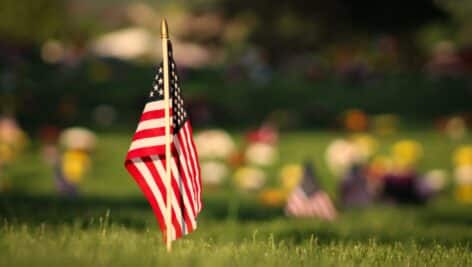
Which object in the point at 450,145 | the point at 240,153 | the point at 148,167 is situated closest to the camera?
the point at 148,167

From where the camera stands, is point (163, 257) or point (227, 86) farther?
point (227, 86)

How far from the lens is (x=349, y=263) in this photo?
5590 millimetres

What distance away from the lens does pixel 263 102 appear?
83.6 feet

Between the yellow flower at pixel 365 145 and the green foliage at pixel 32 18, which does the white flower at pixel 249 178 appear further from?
the green foliage at pixel 32 18

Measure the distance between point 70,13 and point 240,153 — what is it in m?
19.2

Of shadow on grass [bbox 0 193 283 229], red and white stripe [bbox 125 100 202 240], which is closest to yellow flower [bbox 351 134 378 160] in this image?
shadow on grass [bbox 0 193 283 229]

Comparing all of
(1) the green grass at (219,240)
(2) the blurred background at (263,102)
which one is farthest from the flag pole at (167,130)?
(2) the blurred background at (263,102)

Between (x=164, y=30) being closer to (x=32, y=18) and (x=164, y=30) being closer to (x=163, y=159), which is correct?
(x=163, y=159)

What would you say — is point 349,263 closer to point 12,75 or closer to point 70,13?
point 12,75

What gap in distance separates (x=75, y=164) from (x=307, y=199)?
27.0 feet

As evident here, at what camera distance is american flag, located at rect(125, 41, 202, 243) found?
5.73m

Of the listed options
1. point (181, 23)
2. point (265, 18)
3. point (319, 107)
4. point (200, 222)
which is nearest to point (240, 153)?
point (319, 107)

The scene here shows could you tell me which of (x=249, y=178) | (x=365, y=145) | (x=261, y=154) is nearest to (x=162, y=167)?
(x=249, y=178)

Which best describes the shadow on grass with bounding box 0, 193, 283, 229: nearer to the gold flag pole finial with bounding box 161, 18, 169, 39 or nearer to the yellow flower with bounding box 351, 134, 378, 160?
the gold flag pole finial with bounding box 161, 18, 169, 39
